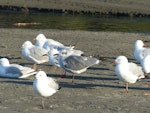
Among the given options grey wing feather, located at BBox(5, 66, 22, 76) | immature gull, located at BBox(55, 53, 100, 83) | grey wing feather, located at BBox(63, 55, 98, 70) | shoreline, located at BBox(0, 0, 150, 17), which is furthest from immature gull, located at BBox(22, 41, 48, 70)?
shoreline, located at BBox(0, 0, 150, 17)

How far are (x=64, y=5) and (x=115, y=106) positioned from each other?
38.6 metres

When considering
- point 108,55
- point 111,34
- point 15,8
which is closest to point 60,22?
point 111,34

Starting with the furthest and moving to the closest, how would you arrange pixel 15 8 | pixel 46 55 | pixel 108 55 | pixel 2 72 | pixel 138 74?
1. pixel 15 8
2. pixel 108 55
3. pixel 46 55
4. pixel 2 72
5. pixel 138 74

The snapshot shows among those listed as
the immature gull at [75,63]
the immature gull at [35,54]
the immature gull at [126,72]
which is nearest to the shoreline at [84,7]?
the immature gull at [35,54]

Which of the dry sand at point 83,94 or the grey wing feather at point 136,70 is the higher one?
the grey wing feather at point 136,70

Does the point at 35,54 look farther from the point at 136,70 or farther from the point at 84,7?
the point at 84,7

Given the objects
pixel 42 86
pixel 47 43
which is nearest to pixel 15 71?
pixel 42 86

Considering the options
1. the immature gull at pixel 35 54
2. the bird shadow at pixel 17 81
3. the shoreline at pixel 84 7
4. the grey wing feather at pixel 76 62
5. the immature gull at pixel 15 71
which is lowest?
the shoreline at pixel 84 7

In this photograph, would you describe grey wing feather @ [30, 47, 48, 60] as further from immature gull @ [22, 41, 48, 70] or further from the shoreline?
Result: the shoreline

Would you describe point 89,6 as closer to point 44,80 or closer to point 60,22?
point 60,22

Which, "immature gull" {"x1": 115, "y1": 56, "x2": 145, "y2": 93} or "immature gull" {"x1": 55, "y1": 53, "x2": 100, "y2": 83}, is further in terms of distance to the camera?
"immature gull" {"x1": 55, "y1": 53, "x2": 100, "y2": 83}

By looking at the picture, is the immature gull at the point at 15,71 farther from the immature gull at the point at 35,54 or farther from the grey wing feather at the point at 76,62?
the immature gull at the point at 35,54

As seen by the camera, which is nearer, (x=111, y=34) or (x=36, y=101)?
(x=36, y=101)

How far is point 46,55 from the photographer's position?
1562cm
